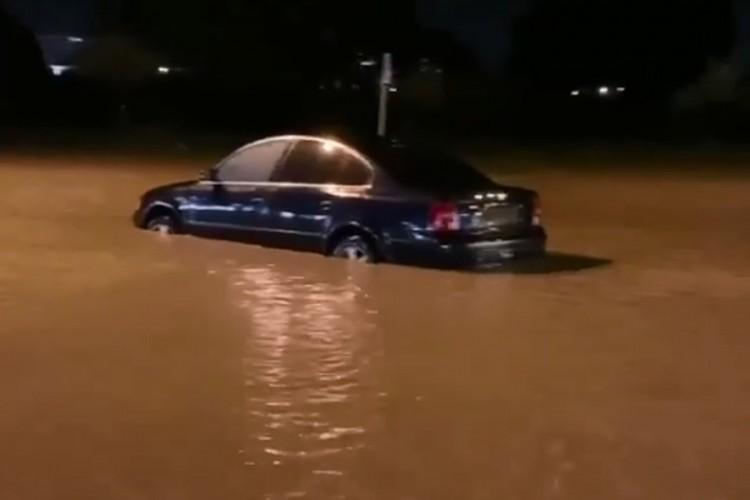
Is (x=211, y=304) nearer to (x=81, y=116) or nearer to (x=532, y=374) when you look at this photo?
(x=532, y=374)

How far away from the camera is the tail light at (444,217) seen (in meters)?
15.6

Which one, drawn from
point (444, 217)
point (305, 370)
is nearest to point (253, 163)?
point (444, 217)

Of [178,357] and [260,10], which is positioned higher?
[260,10]

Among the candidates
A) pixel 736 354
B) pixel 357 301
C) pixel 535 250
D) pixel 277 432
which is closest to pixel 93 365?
pixel 277 432

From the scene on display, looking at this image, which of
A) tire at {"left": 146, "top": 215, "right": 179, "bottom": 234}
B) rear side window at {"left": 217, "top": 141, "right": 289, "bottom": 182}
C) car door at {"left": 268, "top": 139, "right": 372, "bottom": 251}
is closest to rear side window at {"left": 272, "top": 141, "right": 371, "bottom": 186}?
car door at {"left": 268, "top": 139, "right": 372, "bottom": 251}

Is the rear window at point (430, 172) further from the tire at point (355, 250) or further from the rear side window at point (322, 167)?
the tire at point (355, 250)

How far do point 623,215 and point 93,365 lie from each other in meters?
13.1

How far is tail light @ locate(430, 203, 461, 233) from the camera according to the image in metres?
15.6

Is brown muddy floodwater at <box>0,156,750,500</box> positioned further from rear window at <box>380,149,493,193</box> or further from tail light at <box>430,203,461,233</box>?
rear window at <box>380,149,493,193</box>

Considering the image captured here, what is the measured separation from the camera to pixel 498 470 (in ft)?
29.6

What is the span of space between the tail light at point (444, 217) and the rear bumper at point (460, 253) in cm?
15

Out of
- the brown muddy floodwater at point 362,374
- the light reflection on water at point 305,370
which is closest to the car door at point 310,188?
the brown muddy floodwater at point 362,374

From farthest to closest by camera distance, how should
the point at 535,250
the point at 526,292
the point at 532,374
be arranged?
the point at 535,250 → the point at 526,292 → the point at 532,374

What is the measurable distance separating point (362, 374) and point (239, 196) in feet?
19.4
